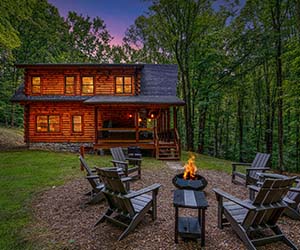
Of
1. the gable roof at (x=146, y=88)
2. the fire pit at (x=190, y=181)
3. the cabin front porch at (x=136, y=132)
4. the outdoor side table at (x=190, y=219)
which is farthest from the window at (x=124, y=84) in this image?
the outdoor side table at (x=190, y=219)

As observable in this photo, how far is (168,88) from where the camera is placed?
15.6 m

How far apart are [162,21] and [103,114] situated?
899 centimetres

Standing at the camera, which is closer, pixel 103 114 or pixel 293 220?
pixel 293 220

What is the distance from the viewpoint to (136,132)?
523 inches

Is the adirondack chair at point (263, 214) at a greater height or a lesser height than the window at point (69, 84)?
lesser

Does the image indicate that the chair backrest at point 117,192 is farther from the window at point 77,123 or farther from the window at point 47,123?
the window at point 47,123

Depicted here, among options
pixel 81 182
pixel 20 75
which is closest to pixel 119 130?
pixel 81 182

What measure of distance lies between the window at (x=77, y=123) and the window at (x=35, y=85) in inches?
129

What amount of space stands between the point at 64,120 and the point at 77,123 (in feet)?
3.03

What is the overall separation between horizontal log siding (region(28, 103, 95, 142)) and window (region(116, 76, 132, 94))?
2383 mm

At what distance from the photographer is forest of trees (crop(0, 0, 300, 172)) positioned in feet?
38.9

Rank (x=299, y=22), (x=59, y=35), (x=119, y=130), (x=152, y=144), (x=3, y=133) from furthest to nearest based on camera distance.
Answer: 1. (x=59, y=35)
2. (x=3, y=133)
3. (x=119, y=130)
4. (x=152, y=144)
5. (x=299, y=22)

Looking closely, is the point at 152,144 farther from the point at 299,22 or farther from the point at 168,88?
the point at 299,22

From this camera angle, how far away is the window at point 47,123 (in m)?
15.3
